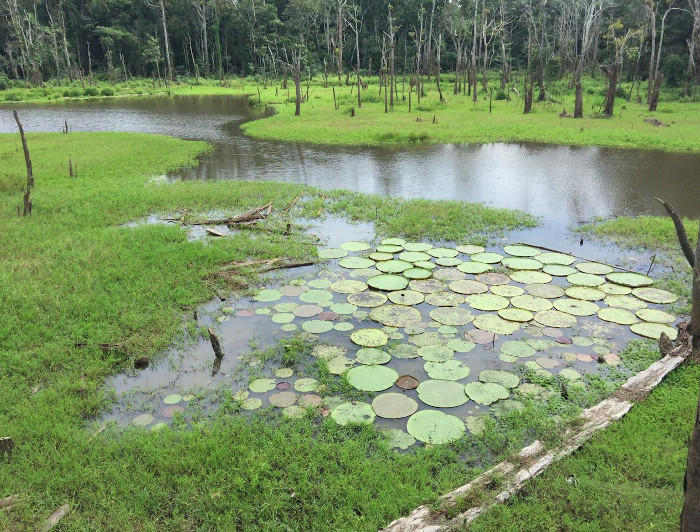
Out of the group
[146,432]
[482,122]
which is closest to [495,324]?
[146,432]

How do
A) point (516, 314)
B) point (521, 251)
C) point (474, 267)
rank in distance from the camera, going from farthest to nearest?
point (521, 251)
point (474, 267)
point (516, 314)

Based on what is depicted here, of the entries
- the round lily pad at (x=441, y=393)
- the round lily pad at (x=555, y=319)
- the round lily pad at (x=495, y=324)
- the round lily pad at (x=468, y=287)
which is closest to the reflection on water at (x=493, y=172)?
the round lily pad at (x=468, y=287)

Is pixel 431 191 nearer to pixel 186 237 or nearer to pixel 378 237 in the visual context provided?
pixel 378 237

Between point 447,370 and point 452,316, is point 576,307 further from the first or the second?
point 447,370

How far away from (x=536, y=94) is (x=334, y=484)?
113 ft

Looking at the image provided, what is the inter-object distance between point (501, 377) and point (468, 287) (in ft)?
7.30

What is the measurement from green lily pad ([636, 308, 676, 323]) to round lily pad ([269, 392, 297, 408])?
173 inches

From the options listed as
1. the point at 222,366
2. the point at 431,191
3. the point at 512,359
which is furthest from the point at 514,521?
the point at 431,191

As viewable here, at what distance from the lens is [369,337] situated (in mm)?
6137

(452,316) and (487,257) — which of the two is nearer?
(452,316)

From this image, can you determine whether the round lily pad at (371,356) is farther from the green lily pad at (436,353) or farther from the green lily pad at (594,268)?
the green lily pad at (594,268)

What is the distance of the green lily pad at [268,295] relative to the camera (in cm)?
728

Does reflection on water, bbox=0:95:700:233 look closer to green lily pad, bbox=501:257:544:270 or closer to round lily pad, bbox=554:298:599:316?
green lily pad, bbox=501:257:544:270

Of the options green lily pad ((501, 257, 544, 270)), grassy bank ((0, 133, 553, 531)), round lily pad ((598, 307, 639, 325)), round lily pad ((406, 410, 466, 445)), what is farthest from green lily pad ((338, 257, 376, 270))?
round lily pad ((406, 410, 466, 445))
